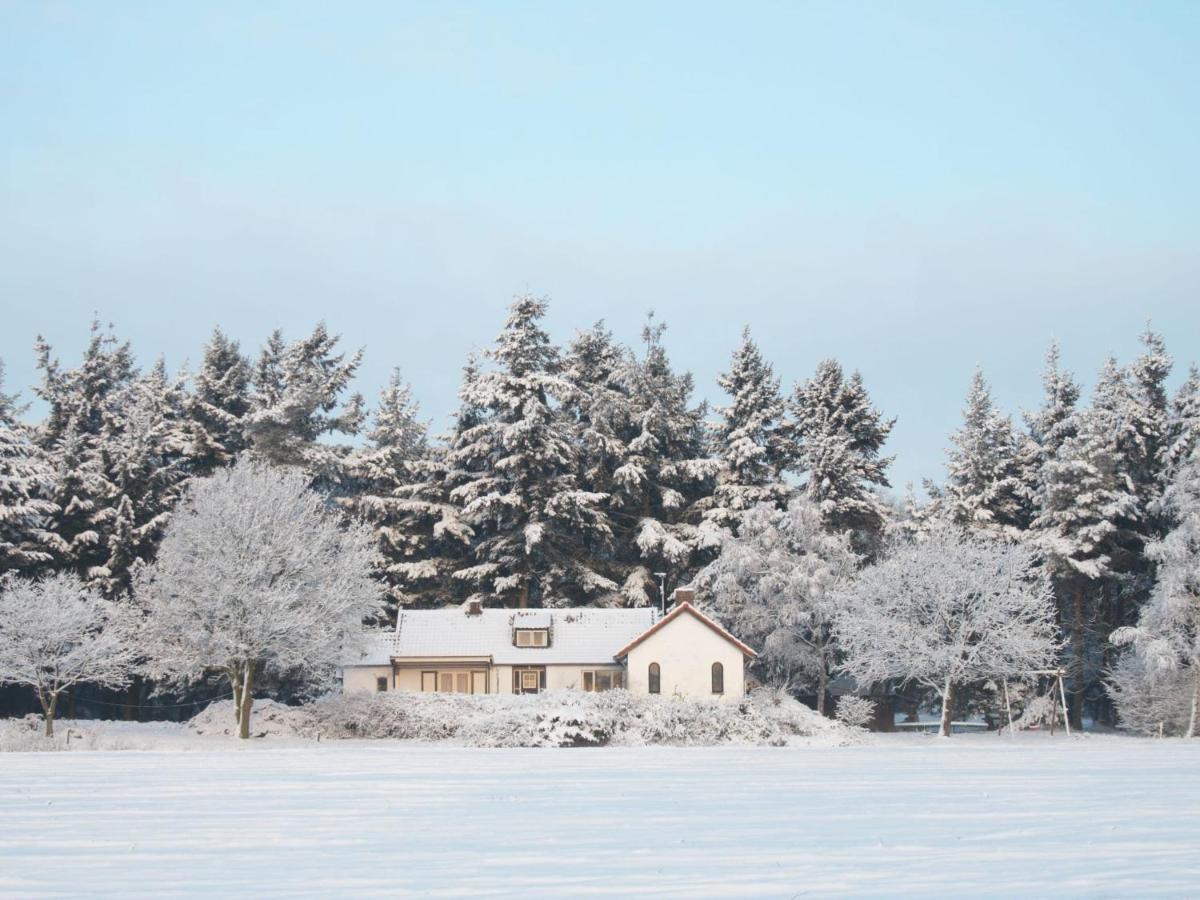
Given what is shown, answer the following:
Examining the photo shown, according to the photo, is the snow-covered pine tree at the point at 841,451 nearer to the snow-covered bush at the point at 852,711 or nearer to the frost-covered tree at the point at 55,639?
the snow-covered bush at the point at 852,711

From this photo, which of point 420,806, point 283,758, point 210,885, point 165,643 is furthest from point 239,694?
point 210,885

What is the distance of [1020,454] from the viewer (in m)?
59.1

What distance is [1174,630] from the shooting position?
47.2 metres

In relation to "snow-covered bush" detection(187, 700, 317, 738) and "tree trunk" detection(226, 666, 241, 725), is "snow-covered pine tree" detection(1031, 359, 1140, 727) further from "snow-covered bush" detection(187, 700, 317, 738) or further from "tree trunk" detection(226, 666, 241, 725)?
"tree trunk" detection(226, 666, 241, 725)

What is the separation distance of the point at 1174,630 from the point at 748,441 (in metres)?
21.0

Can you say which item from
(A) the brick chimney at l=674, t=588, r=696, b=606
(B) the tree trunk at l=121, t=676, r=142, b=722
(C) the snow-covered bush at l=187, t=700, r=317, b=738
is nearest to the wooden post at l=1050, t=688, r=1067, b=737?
(A) the brick chimney at l=674, t=588, r=696, b=606

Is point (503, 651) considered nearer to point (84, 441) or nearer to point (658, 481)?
point (658, 481)

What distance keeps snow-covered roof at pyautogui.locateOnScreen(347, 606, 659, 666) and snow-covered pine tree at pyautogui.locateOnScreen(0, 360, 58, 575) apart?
565 inches

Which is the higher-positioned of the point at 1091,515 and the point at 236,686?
the point at 1091,515

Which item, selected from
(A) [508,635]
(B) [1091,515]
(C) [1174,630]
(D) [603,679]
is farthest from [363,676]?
(C) [1174,630]

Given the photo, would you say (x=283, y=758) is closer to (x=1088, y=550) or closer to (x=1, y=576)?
(x=1, y=576)

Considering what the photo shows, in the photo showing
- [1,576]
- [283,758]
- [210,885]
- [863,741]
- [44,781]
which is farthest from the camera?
[1,576]

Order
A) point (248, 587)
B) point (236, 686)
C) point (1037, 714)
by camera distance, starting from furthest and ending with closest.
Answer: point (1037, 714) < point (236, 686) < point (248, 587)

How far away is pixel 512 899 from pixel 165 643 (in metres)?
38.7
